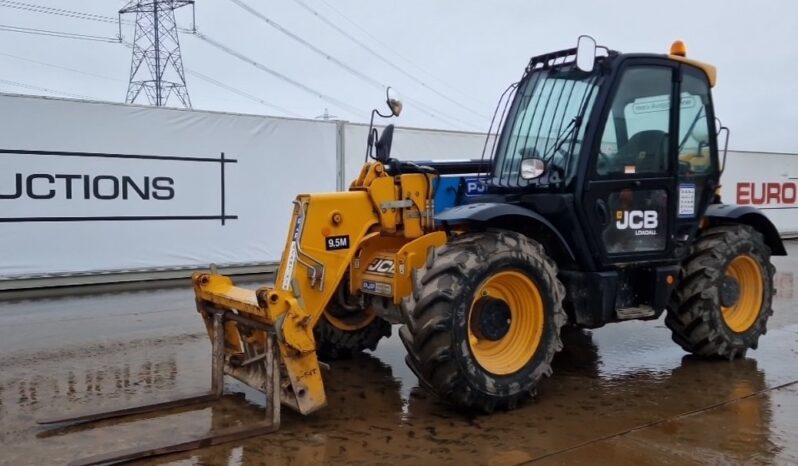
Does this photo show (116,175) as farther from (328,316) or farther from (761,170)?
(761,170)

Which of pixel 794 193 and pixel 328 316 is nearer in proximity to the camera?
pixel 328 316

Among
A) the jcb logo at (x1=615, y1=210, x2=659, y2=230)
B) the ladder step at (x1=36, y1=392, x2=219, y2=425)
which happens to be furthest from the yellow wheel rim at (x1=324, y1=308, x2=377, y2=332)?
the jcb logo at (x1=615, y1=210, x2=659, y2=230)

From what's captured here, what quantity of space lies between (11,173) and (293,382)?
7.72m

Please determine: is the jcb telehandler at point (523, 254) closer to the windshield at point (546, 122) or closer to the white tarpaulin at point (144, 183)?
the windshield at point (546, 122)

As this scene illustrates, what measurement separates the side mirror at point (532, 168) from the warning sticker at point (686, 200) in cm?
127

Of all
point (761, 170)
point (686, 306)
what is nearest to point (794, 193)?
point (761, 170)

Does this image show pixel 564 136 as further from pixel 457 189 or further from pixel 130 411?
pixel 130 411

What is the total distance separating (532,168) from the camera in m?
5.34

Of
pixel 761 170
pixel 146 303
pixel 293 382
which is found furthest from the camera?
pixel 761 170

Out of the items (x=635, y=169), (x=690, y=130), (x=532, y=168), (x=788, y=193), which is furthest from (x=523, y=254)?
(x=788, y=193)

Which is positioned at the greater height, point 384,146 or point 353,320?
point 384,146

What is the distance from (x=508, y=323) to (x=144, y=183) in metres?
7.91

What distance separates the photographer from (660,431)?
4.48 metres

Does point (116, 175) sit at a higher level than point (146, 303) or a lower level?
higher
